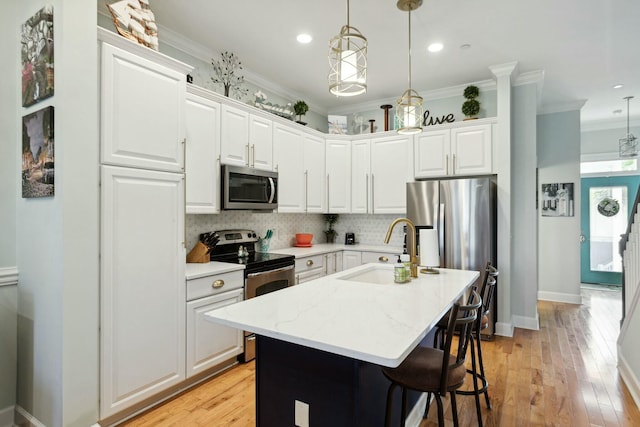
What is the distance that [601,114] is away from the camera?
18.9 ft

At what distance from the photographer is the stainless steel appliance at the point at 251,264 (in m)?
3.09

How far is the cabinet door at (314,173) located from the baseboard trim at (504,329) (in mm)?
2440

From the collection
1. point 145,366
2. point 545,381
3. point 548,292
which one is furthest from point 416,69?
point 548,292

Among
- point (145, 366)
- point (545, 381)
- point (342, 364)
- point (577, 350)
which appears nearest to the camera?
point (342, 364)

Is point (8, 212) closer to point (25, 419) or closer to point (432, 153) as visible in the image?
point (25, 419)

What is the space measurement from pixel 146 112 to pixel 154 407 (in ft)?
6.47

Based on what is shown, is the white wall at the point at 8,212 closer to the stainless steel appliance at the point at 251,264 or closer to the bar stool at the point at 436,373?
the stainless steel appliance at the point at 251,264

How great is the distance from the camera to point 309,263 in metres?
4.01

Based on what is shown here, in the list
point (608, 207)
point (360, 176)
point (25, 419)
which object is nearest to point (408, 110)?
point (360, 176)

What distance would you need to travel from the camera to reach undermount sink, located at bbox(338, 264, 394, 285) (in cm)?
245

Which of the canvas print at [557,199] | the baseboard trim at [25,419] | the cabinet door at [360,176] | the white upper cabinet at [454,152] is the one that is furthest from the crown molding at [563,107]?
the baseboard trim at [25,419]

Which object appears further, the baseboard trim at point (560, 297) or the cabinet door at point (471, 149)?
the baseboard trim at point (560, 297)

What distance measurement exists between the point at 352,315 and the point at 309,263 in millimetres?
2521

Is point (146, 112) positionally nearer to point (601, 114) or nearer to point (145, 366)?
point (145, 366)
